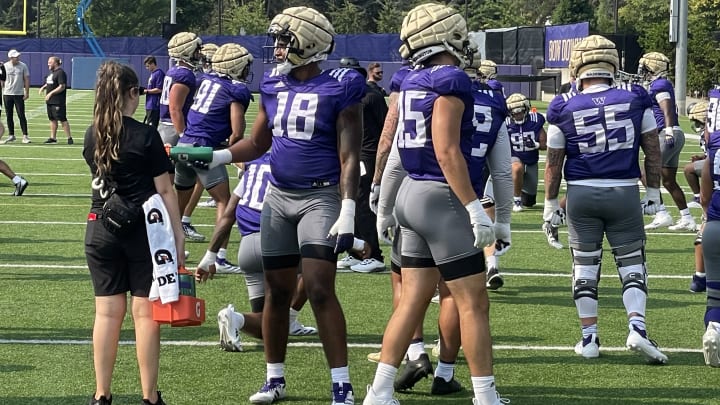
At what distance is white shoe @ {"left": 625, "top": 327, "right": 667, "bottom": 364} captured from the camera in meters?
7.37

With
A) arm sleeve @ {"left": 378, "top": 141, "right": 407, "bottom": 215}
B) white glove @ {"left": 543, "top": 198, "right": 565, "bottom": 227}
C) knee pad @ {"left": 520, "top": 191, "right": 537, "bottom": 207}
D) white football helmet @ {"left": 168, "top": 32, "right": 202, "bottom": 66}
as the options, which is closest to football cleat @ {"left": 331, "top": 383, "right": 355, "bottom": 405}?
arm sleeve @ {"left": 378, "top": 141, "right": 407, "bottom": 215}

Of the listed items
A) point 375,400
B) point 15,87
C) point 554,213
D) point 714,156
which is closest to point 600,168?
point 554,213

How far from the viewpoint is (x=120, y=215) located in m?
5.87

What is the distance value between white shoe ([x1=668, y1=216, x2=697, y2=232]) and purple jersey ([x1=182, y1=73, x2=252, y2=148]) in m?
5.75

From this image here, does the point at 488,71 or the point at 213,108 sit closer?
the point at 213,108

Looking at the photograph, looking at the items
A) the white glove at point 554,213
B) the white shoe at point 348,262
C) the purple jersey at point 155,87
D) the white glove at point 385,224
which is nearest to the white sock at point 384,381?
the white glove at point 385,224

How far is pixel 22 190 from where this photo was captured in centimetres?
1598

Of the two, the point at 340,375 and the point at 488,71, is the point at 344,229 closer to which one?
the point at 340,375

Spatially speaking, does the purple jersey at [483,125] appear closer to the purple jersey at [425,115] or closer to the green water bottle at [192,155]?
the purple jersey at [425,115]

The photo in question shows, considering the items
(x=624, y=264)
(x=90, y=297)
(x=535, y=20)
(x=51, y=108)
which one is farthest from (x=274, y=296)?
(x=535, y=20)

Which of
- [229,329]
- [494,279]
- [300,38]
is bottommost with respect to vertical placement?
[494,279]

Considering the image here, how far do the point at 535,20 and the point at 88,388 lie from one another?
88.3 m

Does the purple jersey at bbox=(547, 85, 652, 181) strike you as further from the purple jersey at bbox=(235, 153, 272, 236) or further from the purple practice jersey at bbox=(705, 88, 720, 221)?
the purple jersey at bbox=(235, 153, 272, 236)

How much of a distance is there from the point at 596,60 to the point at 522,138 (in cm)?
859
